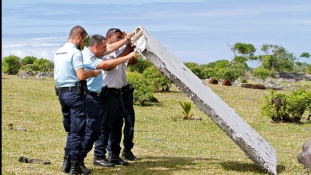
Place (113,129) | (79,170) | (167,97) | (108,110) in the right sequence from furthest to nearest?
(167,97) → (113,129) → (108,110) → (79,170)

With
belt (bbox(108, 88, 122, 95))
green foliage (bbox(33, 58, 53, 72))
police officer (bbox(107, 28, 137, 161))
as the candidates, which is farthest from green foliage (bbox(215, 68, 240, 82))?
belt (bbox(108, 88, 122, 95))

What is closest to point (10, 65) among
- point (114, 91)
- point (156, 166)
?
point (156, 166)

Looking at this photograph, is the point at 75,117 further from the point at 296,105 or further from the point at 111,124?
the point at 296,105

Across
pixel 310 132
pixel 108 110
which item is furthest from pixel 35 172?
pixel 310 132

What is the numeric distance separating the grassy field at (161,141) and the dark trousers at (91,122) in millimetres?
579

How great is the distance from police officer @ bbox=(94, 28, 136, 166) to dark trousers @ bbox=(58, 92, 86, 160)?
0.86 meters

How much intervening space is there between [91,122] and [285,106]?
12118 millimetres

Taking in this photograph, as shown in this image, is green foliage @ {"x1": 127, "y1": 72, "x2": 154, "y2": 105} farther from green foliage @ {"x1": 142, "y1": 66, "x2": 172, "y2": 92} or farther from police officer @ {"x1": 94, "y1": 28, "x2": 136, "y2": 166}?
police officer @ {"x1": 94, "y1": 28, "x2": 136, "y2": 166}

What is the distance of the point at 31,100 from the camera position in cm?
2247

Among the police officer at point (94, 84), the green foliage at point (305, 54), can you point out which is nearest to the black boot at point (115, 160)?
the police officer at point (94, 84)

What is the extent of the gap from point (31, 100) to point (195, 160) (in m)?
14.3

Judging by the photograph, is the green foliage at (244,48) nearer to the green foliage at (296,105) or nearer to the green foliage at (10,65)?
the green foliage at (10,65)

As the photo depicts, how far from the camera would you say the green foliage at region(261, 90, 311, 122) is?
59.7ft

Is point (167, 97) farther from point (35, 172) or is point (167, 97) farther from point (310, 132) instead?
point (35, 172)
